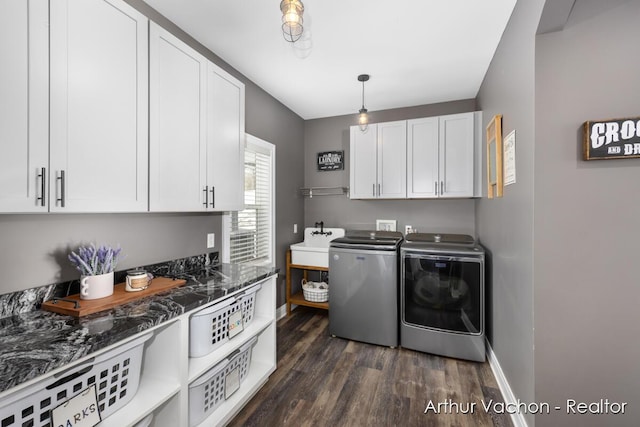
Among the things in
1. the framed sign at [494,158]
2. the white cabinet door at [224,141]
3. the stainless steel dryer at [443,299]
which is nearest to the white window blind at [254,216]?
the white cabinet door at [224,141]

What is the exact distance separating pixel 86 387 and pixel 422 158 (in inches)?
122

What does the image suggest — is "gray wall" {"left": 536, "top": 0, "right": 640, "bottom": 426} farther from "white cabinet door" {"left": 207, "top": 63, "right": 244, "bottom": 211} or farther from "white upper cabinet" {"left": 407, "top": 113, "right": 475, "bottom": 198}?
"white cabinet door" {"left": 207, "top": 63, "right": 244, "bottom": 211}

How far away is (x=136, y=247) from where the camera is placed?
1791 mm

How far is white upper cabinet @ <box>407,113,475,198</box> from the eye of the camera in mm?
2877

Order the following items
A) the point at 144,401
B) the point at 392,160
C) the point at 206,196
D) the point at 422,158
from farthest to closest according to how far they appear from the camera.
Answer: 1. the point at 392,160
2. the point at 422,158
3. the point at 206,196
4. the point at 144,401

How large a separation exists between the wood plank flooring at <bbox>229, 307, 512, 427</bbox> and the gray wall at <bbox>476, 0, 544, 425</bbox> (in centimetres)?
32

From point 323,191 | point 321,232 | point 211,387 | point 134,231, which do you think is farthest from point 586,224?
point 323,191

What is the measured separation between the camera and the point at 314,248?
3.32 meters

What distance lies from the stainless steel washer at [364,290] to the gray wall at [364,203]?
0.74 meters

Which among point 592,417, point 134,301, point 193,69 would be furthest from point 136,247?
point 592,417

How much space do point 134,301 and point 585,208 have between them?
89.4 inches

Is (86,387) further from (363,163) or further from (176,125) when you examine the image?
(363,163)

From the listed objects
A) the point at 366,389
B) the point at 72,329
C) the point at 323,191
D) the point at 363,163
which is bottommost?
the point at 366,389

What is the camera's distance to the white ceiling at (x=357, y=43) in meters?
1.80
